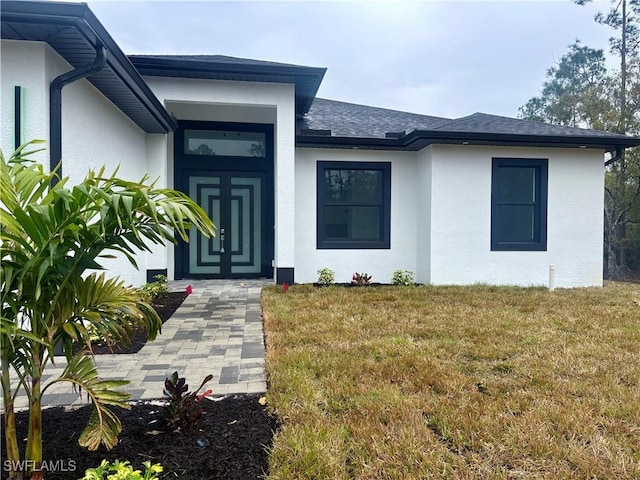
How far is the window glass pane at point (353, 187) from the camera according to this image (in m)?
8.90

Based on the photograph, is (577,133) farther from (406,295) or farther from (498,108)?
(498,108)

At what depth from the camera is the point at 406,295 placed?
6.89 metres

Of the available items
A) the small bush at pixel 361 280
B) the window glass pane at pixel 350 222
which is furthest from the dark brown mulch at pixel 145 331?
the window glass pane at pixel 350 222

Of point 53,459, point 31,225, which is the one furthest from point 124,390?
point 31,225

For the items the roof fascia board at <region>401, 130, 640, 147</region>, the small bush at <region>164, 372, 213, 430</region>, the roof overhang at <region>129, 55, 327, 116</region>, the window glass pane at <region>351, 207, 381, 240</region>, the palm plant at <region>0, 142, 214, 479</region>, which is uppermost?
the roof overhang at <region>129, 55, 327, 116</region>

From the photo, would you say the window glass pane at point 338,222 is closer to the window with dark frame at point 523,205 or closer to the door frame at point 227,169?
the door frame at point 227,169

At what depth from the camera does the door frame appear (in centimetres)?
879

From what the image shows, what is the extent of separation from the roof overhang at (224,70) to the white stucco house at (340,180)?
0.08ft

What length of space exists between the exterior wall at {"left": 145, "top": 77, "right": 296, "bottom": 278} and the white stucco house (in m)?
0.02

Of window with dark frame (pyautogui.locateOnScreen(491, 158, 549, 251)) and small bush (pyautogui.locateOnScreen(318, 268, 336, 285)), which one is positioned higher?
window with dark frame (pyautogui.locateOnScreen(491, 158, 549, 251))

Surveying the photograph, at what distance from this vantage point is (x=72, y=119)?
450 centimetres

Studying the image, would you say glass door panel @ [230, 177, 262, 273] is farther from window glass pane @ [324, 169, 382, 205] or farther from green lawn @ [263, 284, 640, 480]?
green lawn @ [263, 284, 640, 480]

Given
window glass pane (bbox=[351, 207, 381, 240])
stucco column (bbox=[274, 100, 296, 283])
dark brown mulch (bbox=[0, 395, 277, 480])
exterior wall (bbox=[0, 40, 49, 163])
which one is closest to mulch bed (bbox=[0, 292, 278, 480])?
dark brown mulch (bbox=[0, 395, 277, 480])

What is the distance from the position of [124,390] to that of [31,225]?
1.81 metres
